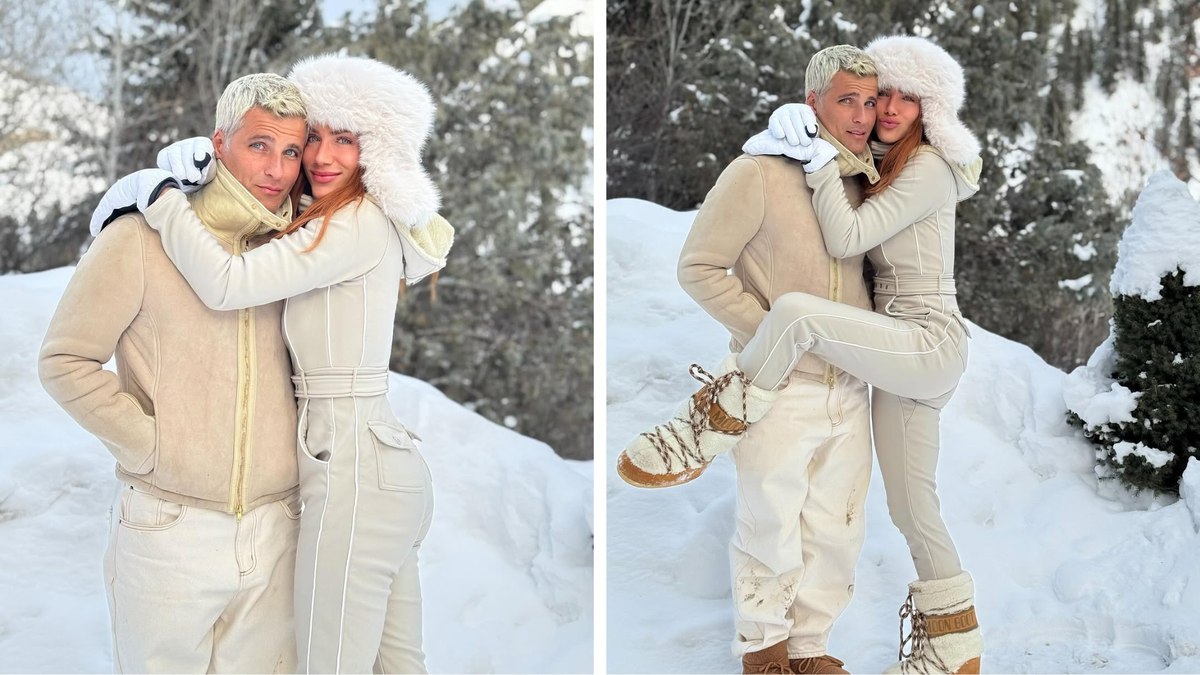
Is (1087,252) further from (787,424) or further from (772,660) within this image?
(772,660)

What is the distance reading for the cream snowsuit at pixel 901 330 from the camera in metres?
3.22

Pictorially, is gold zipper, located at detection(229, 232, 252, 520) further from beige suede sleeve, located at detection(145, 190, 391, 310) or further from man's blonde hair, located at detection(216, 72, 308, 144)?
man's blonde hair, located at detection(216, 72, 308, 144)

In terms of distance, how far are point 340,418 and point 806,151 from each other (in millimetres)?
1623

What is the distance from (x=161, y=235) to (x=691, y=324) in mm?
2958

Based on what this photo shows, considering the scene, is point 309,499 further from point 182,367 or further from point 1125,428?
point 1125,428

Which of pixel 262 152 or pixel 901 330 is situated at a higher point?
pixel 262 152

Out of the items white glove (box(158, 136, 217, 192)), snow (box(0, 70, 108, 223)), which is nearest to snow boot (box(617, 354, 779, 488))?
white glove (box(158, 136, 217, 192))

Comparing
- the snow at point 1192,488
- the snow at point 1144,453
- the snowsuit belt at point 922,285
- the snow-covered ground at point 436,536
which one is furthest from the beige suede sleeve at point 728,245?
the snow at point 1192,488

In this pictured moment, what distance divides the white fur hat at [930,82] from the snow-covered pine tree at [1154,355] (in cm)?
143

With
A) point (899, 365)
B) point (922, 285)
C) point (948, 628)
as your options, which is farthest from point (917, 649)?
point (922, 285)

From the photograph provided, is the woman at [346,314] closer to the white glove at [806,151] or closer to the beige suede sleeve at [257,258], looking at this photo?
the beige suede sleeve at [257,258]

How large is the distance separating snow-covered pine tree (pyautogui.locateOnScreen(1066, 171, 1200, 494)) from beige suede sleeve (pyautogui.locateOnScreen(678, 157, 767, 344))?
1.92 metres

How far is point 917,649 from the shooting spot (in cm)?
356

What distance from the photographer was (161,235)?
2711 mm
